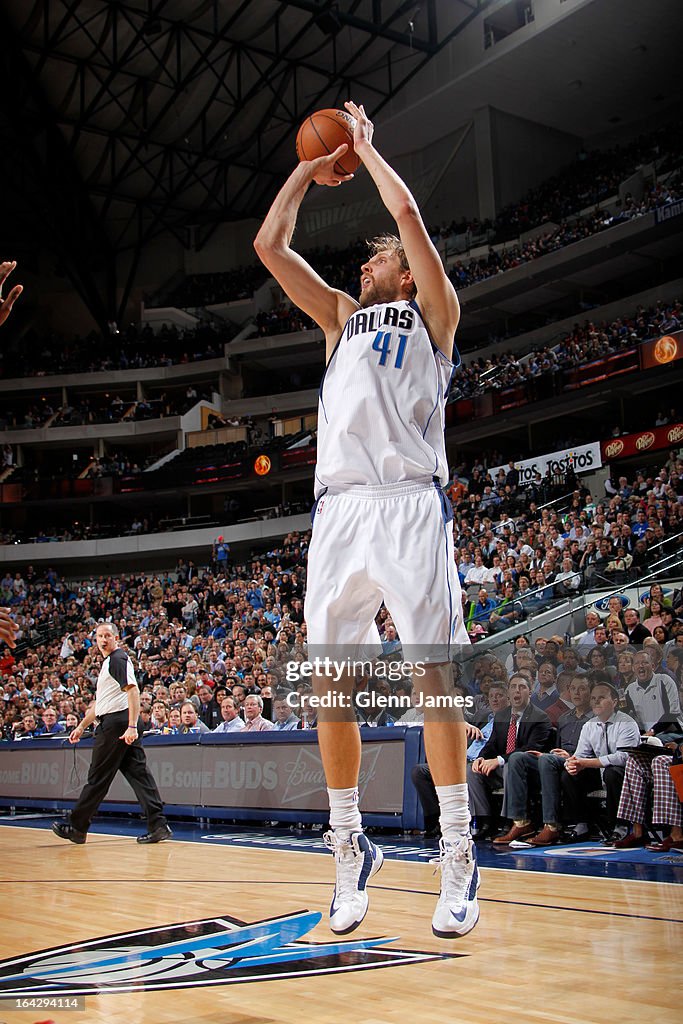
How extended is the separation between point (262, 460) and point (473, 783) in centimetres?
2644

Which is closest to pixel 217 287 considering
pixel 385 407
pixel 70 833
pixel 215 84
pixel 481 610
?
pixel 215 84

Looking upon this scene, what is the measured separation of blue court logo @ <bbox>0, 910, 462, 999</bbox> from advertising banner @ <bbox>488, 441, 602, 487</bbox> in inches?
780

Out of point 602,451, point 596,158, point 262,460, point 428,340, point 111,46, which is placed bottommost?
point 428,340

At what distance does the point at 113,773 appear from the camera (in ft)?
29.7

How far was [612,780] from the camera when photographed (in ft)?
23.7

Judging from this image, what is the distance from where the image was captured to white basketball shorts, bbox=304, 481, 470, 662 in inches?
119

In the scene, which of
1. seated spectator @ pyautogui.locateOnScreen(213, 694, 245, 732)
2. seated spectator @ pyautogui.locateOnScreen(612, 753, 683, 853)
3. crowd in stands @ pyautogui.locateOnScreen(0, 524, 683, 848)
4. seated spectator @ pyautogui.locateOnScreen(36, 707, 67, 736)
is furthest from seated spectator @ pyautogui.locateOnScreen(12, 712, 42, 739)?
seated spectator @ pyautogui.locateOnScreen(612, 753, 683, 853)

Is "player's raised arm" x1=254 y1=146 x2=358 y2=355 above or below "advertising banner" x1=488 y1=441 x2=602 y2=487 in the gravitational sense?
below

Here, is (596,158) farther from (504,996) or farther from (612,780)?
(504,996)

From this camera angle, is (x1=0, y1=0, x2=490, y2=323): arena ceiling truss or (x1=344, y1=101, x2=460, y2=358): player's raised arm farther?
(x1=0, y1=0, x2=490, y2=323): arena ceiling truss

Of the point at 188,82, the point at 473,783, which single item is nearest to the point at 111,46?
the point at 188,82

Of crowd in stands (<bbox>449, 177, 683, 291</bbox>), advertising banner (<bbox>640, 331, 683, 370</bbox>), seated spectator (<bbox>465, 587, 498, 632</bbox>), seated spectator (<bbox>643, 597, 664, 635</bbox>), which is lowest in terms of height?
seated spectator (<bbox>643, 597, 664, 635</bbox>)

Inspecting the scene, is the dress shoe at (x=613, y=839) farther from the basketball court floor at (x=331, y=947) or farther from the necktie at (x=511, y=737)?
the necktie at (x=511, y=737)

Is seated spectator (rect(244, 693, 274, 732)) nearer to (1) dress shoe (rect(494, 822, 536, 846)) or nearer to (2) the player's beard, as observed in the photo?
(1) dress shoe (rect(494, 822, 536, 846))
